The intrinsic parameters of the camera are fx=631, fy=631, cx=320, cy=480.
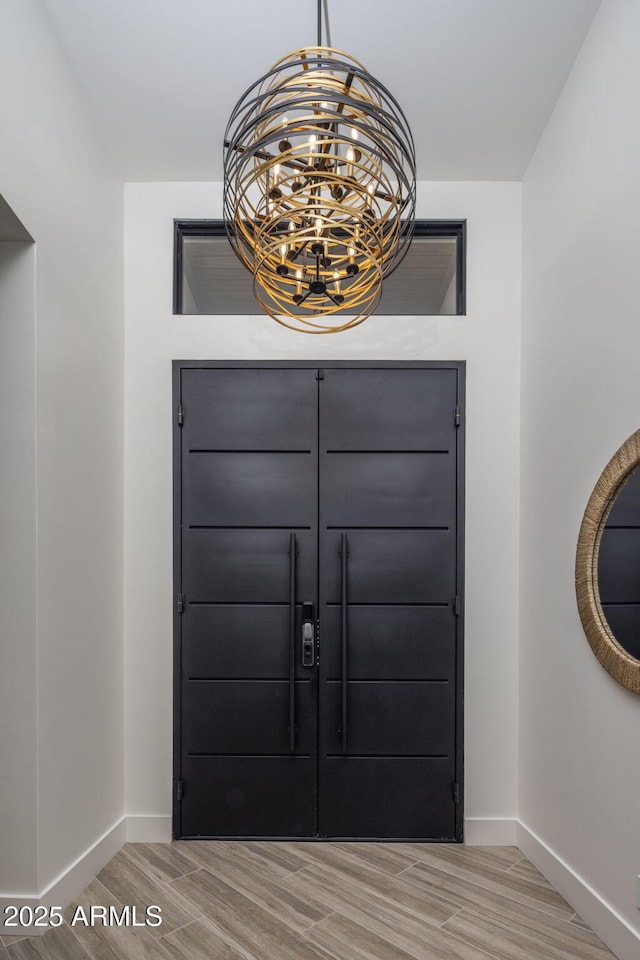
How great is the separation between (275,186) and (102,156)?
1.61 meters

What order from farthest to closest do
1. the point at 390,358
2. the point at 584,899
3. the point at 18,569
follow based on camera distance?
the point at 390,358
the point at 584,899
the point at 18,569

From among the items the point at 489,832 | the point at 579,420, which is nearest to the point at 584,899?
the point at 489,832

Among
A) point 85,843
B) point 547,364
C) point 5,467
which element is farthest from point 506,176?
point 85,843

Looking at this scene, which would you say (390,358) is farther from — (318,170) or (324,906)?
(324,906)

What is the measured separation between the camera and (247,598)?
300cm

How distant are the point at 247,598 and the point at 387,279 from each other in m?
1.72

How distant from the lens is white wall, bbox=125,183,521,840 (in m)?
3.02

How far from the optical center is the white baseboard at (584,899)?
2035 mm

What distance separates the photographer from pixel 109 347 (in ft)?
9.56

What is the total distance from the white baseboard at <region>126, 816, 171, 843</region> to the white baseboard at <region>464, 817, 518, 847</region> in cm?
141

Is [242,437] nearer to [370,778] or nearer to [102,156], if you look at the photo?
[102,156]

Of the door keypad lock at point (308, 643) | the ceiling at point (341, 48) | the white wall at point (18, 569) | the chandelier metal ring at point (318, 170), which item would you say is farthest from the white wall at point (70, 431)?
the door keypad lock at point (308, 643)

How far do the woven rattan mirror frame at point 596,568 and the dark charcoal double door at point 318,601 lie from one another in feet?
2.57

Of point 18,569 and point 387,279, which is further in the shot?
point 387,279
